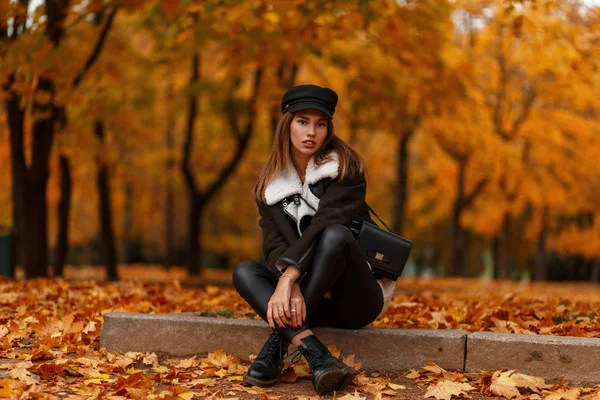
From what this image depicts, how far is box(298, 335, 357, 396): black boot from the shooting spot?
3.46 metres

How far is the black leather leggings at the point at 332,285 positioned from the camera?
3.71m

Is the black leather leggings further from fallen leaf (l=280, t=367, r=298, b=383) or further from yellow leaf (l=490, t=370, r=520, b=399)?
yellow leaf (l=490, t=370, r=520, b=399)

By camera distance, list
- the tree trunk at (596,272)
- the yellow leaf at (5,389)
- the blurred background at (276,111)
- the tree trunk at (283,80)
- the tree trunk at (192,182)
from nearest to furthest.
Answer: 1. the yellow leaf at (5,389)
2. the blurred background at (276,111)
3. the tree trunk at (283,80)
4. the tree trunk at (192,182)
5. the tree trunk at (596,272)

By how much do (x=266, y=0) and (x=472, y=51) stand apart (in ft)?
35.3

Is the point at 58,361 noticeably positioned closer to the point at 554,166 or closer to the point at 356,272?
the point at 356,272

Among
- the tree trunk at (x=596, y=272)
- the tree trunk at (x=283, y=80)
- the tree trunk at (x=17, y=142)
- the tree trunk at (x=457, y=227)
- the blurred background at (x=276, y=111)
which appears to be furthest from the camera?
the tree trunk at (x=596, y=272)

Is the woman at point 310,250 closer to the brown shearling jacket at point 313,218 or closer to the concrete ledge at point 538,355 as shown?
the brown shearling jacket at point 313,218

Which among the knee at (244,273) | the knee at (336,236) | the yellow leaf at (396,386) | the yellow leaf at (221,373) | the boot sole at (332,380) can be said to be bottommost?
the yellow leaf at (396,386)

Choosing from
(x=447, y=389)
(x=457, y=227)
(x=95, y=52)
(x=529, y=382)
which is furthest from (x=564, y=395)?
(x=457, y=227)

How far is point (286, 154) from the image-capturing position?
13.7ft

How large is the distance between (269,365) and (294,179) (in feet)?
3.51

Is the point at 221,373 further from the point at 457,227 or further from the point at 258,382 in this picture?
the point at 457,227

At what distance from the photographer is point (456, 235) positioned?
1880 cm

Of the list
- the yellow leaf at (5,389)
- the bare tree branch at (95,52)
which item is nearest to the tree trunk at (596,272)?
the bare tree branch at (95,52)
